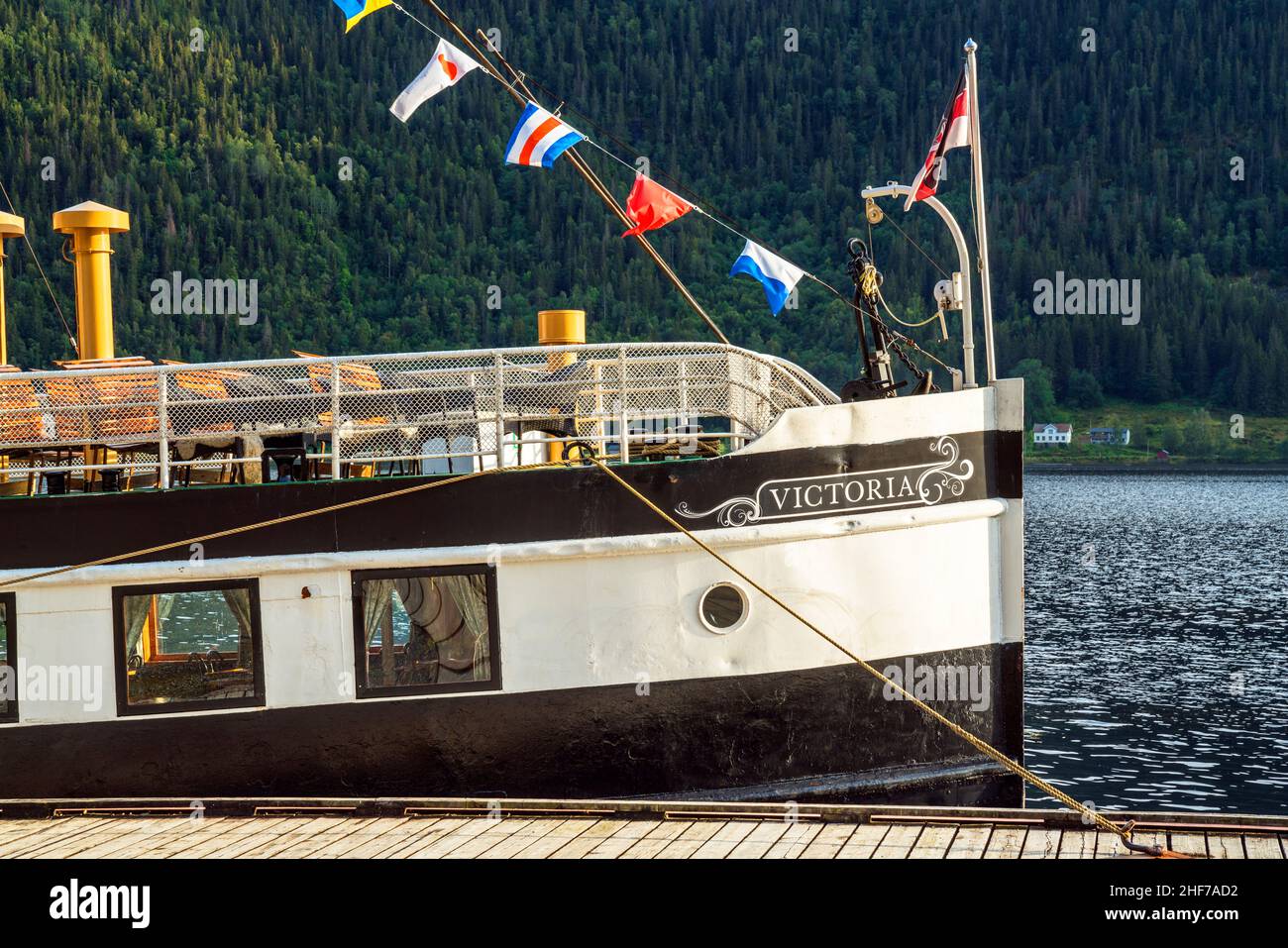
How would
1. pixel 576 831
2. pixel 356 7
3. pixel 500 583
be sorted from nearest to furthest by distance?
1. pixel 576 831
2. pixel 500 583
3. pixel 356 7

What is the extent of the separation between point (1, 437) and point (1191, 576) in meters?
47.6

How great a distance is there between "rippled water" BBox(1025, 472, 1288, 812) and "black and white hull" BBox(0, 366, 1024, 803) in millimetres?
12111

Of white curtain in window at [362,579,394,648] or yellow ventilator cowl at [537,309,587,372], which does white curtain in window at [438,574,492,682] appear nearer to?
white curtain in window at [362,579,394,648]

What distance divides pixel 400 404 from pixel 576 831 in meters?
3.26

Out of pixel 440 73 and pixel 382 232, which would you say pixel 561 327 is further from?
pixel 382 232

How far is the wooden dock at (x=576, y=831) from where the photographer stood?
28.1 ft

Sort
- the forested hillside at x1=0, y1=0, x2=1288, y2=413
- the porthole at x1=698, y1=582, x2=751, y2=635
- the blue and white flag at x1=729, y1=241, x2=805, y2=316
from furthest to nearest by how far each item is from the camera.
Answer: the forested hillside at x1=0, y1=0, x2=1288, y2=413
the blue and white flag at x1=729, y1=241, x2=805, y2=316
the porthole at x1=698, y1=582, x2=751, y2=635

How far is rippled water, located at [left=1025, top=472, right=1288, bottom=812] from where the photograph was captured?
22859 millimetres

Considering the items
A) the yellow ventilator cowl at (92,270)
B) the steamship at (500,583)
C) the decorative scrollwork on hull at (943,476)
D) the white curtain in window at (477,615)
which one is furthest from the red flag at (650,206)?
the yellow ventilator cowl at (92,270)

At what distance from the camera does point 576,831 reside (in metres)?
9.01

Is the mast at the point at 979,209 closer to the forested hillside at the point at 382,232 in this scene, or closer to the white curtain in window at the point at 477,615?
the white curtain in window at the point at 477,615

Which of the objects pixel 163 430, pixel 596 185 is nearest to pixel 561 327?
pixel 596 185
